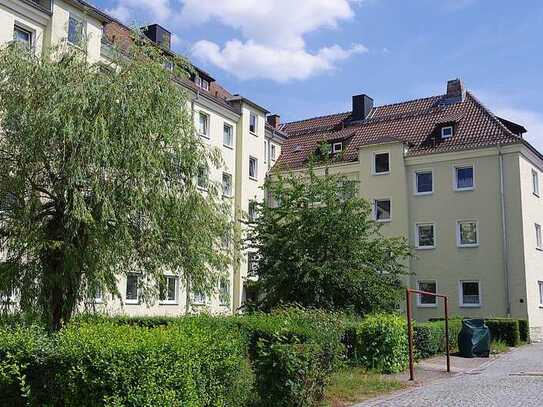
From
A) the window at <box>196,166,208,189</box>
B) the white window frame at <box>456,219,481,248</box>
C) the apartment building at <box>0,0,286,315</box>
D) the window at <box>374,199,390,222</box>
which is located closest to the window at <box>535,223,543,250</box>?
the white window frame at <box>456,219,481,248</box>

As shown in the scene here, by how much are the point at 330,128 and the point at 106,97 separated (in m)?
30.8

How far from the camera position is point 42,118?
13625 millimetres

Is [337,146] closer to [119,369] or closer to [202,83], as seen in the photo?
[202,83]

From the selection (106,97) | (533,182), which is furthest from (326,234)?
(533,182)

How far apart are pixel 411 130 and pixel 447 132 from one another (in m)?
2.49

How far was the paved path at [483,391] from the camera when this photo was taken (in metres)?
11.4

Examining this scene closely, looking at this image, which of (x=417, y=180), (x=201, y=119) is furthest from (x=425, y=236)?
(x=201, y=119)

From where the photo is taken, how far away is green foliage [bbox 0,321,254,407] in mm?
7445

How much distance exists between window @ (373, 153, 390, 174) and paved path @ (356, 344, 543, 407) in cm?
1950

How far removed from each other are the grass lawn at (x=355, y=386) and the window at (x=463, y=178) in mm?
21230

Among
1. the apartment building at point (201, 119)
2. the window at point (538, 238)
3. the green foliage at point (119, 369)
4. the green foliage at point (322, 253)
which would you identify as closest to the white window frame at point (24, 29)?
the apartment building at point (201, 119)

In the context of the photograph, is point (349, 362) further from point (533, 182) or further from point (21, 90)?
point (533, 182)

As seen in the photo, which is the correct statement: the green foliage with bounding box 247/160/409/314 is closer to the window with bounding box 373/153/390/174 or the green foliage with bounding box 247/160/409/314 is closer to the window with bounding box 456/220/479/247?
the window with bounding box 456/220/479/247

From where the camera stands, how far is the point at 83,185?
13.9 meters
